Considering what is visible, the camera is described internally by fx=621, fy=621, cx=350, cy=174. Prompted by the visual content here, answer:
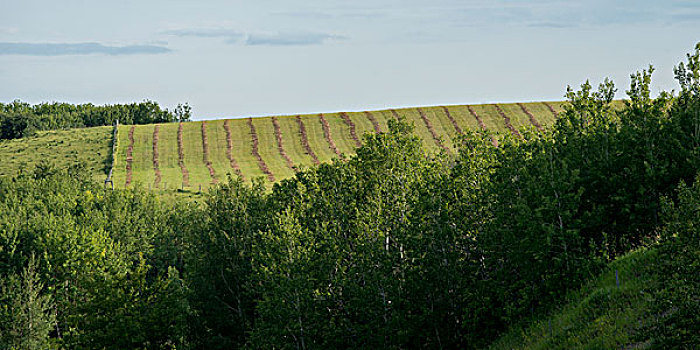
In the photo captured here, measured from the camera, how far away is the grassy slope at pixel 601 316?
2083 cm

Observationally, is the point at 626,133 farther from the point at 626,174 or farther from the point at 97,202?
the point at 97,202

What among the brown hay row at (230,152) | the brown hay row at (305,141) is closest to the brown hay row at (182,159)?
the brown hay row at (230,152)

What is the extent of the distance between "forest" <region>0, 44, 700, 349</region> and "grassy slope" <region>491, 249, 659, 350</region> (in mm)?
799

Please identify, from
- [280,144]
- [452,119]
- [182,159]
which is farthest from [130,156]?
[452,119]

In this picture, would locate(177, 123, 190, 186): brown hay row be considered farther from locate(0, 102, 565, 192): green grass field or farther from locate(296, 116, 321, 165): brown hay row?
locate(296, 116, 321, 165): brown hay row

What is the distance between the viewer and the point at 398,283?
3130cm

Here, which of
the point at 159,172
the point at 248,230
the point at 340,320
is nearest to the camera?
the point at 340,320

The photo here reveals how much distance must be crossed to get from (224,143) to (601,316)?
103 m

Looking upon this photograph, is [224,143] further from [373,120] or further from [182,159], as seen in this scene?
[373,120]

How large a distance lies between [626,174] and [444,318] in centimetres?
1098

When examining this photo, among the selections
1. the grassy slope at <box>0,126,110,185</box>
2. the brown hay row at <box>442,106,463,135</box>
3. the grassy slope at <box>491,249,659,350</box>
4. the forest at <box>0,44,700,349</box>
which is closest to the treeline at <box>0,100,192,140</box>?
the grassy slope at <box>0,126,110,185</box>

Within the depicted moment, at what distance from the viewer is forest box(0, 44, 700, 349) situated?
1022 inches

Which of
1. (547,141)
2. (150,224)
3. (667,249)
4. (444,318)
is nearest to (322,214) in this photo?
(444,318)

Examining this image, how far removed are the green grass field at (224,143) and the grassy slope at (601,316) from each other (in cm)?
7543
